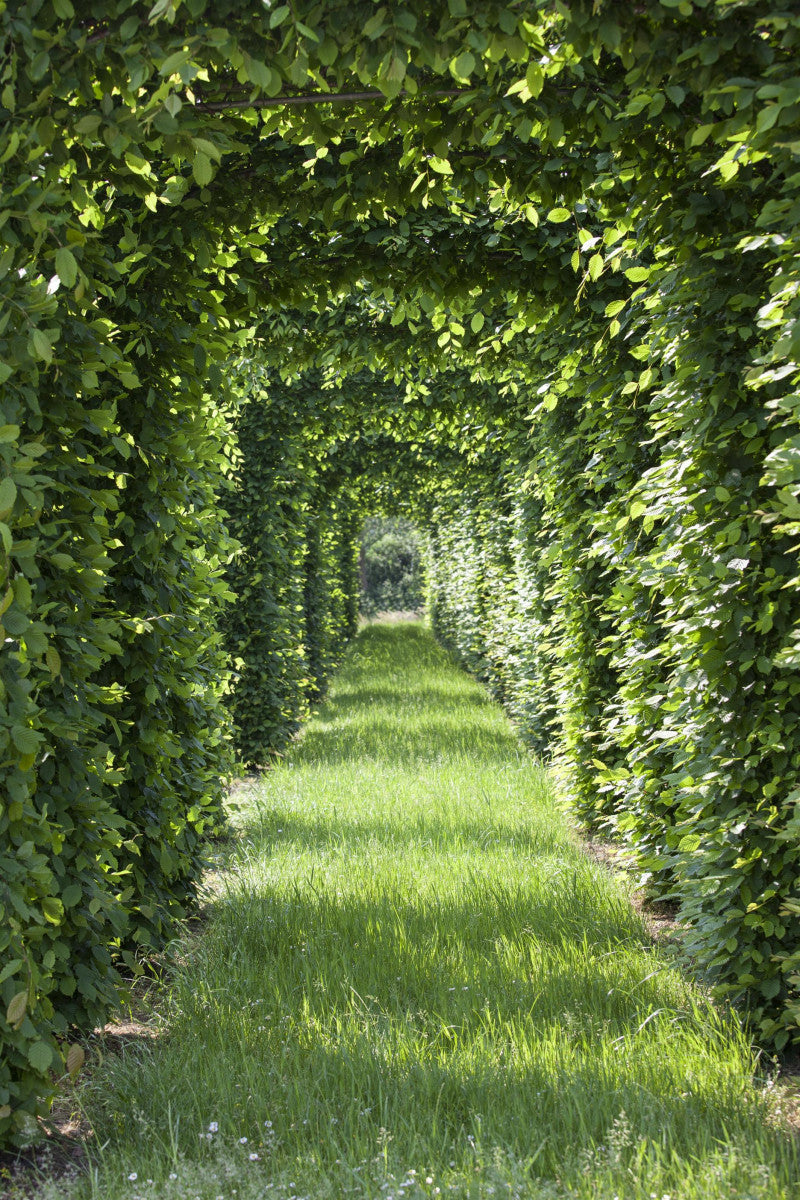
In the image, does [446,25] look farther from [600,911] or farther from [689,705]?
[600,911]

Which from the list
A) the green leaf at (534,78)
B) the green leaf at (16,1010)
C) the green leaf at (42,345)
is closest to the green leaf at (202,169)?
the green leaf at (42,345)

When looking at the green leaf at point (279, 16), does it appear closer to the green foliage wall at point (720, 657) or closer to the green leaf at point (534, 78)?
the green leaf at point (534, 78)

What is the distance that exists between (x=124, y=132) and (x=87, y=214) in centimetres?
74

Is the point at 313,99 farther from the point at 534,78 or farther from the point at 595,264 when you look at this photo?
the point at 595,264

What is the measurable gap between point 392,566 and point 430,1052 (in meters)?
41.8

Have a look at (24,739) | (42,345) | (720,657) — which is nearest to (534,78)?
(42,345)

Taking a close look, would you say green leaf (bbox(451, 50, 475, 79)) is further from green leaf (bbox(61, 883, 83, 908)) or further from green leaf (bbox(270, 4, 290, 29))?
green leaf (bbox(61, 883, 83, 908))

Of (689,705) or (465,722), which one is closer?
(689,705)

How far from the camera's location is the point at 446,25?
2.32 m

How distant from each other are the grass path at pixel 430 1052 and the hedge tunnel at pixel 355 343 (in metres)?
0.32

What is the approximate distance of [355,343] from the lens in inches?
211

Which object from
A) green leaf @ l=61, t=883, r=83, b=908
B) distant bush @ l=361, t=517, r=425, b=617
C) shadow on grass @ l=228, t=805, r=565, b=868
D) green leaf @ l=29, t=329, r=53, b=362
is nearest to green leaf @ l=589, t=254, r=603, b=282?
green leaf @ l=29, t=329, r=53, b=362

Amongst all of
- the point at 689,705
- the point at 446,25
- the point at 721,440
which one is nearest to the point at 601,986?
the point at 689,705

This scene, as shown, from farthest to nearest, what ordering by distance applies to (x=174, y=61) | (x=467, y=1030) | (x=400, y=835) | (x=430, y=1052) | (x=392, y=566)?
1. (x=392, y=566)
2. (x=400, y=835)
3. (x=467, y=1030)
4. (x=430, y=1052)
5. (x=174, y=61)
